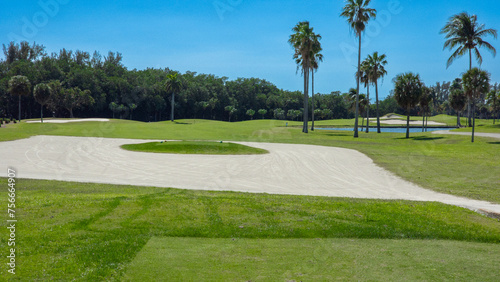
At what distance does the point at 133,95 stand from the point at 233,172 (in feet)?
297

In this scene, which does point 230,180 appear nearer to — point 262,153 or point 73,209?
point 73,209

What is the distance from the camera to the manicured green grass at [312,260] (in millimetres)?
4758

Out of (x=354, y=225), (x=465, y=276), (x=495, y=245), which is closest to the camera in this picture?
(x=465, y=276)

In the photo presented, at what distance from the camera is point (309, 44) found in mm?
51250

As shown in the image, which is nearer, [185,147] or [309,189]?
[309,189]

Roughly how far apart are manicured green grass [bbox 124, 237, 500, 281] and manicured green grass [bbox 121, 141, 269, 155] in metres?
20.4

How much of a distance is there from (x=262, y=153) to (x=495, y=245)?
20638 millimetres

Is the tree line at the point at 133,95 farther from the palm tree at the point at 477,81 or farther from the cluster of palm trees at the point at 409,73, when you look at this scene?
the palm tree at the point at 477,81

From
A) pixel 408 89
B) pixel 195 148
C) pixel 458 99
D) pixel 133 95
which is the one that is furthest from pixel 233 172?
pixel 133 95

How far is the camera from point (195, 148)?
27.7 metres

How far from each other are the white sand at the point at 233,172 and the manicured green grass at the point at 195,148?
1.90 metres

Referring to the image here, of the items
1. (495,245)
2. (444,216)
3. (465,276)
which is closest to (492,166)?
(444,216)

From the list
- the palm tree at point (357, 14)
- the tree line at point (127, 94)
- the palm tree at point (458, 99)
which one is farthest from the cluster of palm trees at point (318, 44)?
the tree line at point (127, 94)

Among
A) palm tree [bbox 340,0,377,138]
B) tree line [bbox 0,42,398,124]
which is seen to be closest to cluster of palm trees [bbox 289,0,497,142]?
palm tree [bbox 340,0,377,138]
